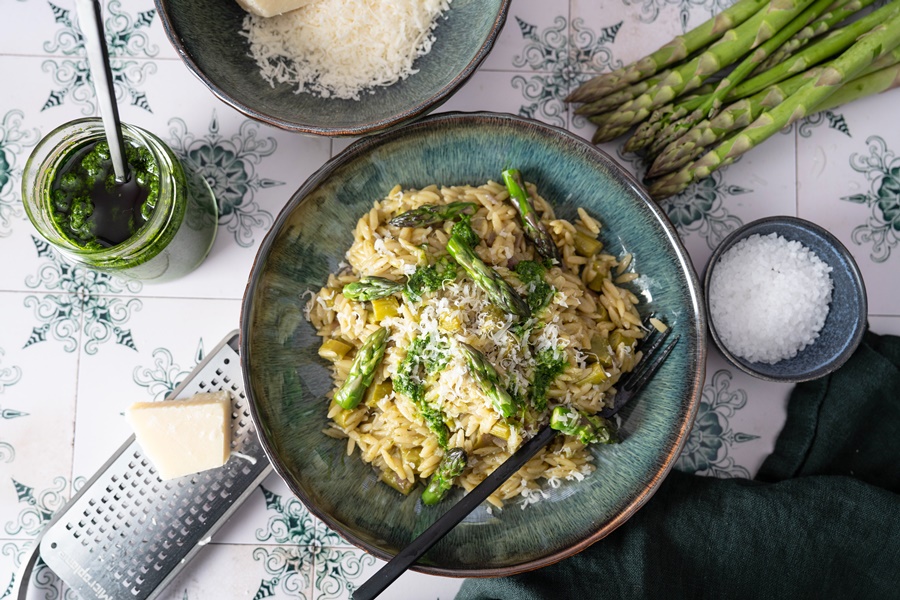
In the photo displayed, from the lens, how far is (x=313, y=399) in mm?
2670

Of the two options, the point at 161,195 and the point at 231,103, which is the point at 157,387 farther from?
the point at 231,103

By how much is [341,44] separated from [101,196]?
1.08 m

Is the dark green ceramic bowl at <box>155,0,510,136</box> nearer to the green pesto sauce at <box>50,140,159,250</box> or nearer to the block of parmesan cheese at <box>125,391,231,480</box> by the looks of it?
the green pesto sauce at <box>50,140,159,250</box>

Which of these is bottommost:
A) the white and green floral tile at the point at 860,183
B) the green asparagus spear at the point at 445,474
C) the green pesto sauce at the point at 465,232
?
the green asparagus spear at the point at 445,474

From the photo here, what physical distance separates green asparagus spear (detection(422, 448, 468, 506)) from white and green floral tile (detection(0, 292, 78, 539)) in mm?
1583

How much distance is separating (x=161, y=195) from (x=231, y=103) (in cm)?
43

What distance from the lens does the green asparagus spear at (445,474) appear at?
2.47 m

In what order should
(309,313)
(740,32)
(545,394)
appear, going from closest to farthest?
1. (545,394)
2. (309,313)
3. (740,32)

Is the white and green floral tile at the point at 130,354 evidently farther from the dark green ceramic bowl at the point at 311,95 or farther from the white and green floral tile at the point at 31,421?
the dark green ceramic bowl at the point at 311,95

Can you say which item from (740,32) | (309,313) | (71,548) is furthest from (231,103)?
(740,32)

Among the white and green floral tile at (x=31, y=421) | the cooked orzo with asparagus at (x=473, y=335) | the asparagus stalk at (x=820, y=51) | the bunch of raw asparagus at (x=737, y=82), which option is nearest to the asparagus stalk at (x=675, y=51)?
the bunch of raw asparagus at (x=737, y=82)

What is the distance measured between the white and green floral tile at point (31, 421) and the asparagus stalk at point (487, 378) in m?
1.78

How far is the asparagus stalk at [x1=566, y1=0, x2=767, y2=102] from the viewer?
2957mm

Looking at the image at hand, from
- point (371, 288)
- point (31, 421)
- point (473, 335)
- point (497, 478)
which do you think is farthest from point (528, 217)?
point (31, 421)
